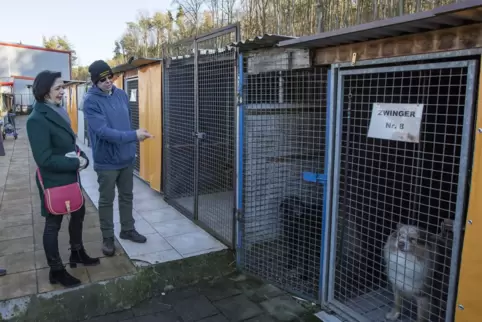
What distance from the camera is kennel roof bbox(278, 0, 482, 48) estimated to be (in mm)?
1745

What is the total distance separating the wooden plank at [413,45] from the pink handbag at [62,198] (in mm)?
2284

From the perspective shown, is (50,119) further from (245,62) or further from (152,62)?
(152,62)

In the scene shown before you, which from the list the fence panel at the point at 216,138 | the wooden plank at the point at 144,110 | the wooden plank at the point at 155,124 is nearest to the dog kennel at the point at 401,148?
the fence panel at the point at 216,138

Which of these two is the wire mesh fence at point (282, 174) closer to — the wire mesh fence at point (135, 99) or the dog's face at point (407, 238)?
the dog's face at point (407, 238)

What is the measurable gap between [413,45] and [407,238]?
1.24 m

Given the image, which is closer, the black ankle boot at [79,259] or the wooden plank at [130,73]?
the black ankle boot at [79,259]

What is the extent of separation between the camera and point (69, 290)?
3.20 m

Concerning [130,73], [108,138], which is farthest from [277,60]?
[130,73]

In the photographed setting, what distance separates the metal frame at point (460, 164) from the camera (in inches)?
79.4

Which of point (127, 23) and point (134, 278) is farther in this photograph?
point (127, 23)

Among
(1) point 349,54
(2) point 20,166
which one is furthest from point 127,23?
(1) point 349,54

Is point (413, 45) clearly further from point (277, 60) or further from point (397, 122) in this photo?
point (277, 60)

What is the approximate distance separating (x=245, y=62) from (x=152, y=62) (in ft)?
8.41

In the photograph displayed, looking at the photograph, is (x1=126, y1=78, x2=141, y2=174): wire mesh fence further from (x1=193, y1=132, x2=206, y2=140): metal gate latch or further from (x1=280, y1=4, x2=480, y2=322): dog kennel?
(x1=280, y1=4, x2=480, y2=322): dog kennel
